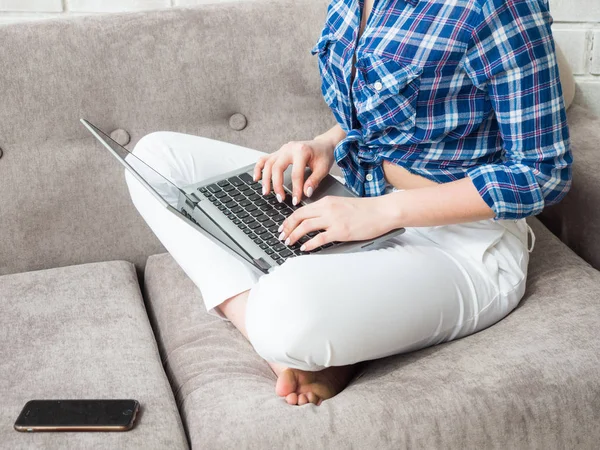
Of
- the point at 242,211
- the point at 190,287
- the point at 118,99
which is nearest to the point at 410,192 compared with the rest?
the point at 242,211

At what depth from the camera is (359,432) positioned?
0.91 metres

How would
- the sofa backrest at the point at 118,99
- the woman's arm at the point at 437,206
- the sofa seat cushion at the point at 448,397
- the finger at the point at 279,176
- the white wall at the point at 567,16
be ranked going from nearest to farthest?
the sofa seat cushion at the point at 448,397
the woman's arm at the point at 437,206
the finger at the point at 279,176
the sofa backrest at the point at 118,99
the white wall at the point at 567,16

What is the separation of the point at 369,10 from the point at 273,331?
1.76 ft

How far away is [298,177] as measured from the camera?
117 centimetres

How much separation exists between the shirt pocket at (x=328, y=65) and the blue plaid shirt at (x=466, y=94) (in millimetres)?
27

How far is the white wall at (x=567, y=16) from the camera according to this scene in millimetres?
1651

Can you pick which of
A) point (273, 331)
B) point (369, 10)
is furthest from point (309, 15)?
point (273, 331)

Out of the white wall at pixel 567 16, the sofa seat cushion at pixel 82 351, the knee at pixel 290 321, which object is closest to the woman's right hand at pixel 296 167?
the knee at pixel 290 321

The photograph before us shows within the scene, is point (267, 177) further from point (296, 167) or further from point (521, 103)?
point (521, 103)

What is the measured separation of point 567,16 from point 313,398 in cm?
121

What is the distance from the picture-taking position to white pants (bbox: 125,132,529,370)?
95 centimetres

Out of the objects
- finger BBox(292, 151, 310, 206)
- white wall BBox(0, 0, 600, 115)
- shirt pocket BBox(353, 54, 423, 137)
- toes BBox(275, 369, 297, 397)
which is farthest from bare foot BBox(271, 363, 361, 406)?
white wall BBox(0, 0, 600, 115)

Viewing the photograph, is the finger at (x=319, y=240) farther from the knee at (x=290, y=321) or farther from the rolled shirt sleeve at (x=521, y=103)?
the rolled shirt sleeve at (x=521, y=103)

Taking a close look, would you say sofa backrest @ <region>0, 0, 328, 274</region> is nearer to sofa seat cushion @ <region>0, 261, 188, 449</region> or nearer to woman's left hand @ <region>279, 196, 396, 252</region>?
sofa seat cushion @ <region>0, 261, 188, 449</region>
